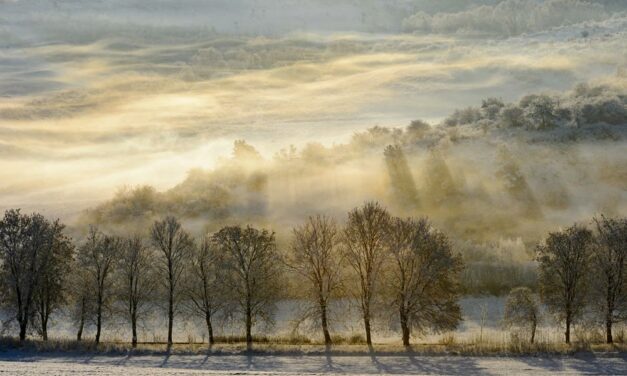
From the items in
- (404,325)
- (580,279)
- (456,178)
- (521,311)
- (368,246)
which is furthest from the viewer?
(456,178)

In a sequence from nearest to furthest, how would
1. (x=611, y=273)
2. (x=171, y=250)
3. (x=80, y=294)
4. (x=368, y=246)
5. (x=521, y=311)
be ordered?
(x=611, y=273) < (x=521, y=311) < (x=368, y=246) < (x=80, y=294) < (x=171, y=250)

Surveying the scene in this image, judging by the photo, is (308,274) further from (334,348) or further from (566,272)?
(566,272)

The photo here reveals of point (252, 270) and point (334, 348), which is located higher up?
point (252, 270)

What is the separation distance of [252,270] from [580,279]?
92.2 feet

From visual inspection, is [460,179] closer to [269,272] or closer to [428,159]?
[428,159]

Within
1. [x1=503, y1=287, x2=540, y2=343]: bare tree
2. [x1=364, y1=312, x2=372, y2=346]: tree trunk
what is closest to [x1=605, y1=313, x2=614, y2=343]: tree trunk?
[x1=503, y1=287, x2=540, y2=343]: bare tree

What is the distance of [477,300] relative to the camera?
8294 cm

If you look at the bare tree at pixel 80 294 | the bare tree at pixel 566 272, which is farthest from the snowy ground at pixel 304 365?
the bare tree at pixel 80 294

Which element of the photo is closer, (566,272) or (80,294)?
(566,272)

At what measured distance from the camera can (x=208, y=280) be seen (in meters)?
65.9

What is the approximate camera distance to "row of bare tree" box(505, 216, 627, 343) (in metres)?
57.7

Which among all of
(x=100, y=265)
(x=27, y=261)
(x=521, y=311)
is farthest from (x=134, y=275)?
(x=521, y=311)

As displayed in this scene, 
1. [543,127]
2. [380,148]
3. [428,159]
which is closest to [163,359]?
[428,159]

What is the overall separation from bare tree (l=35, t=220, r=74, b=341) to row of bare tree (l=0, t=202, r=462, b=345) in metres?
0.11
